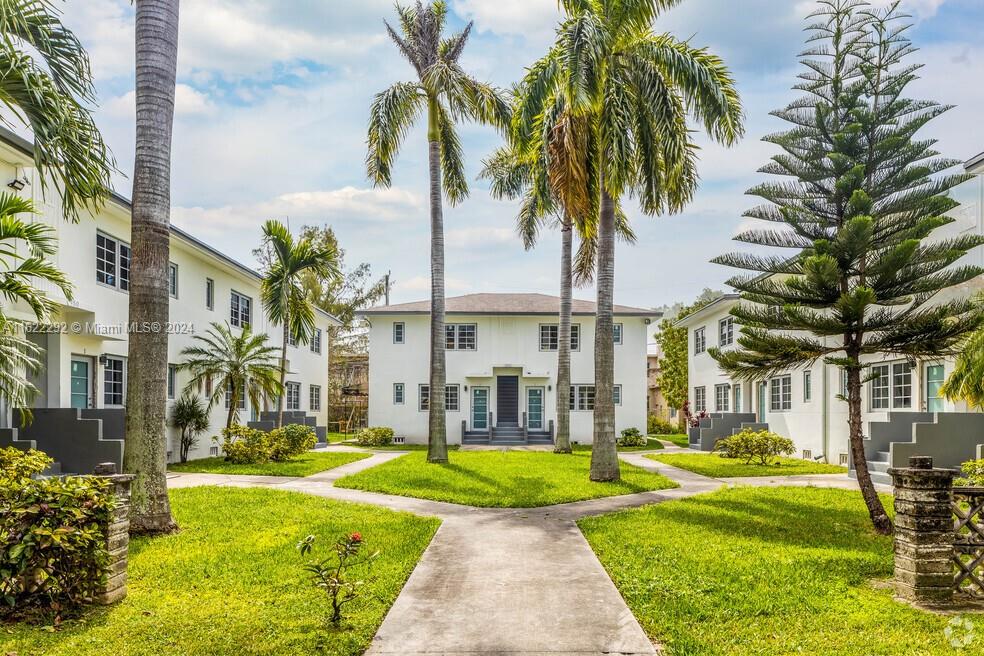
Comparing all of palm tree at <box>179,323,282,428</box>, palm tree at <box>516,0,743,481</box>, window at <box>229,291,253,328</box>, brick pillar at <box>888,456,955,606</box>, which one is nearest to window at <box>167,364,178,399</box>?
palm tree at <box>179,323,282,428</box>

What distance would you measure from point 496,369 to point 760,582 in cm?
2208

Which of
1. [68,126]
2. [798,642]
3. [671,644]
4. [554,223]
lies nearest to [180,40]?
[68,126]

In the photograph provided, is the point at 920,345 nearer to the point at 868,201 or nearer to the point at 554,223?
the point at 868,201

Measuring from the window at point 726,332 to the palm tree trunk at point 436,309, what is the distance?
42.0 feet

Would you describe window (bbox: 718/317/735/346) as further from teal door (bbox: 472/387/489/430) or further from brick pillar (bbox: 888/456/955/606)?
brick pillar (bbox: 888/456/955/606)

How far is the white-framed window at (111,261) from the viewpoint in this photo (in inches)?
575

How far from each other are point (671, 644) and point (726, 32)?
38.2 ft

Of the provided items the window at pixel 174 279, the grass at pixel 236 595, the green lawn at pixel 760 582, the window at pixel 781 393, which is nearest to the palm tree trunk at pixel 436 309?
the window at pixel 174 279

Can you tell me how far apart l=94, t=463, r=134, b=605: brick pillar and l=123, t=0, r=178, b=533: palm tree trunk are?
7.41ft

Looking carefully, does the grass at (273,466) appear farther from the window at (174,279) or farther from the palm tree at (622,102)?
the palm tree at (622,102)

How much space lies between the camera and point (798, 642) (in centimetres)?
493

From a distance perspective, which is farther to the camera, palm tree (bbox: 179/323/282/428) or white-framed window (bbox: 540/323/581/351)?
white-framed window (bbox: 540/323/581/351)

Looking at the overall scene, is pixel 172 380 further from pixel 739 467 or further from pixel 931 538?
pixel 931 538

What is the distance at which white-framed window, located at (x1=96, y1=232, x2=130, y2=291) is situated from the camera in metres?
14.6
